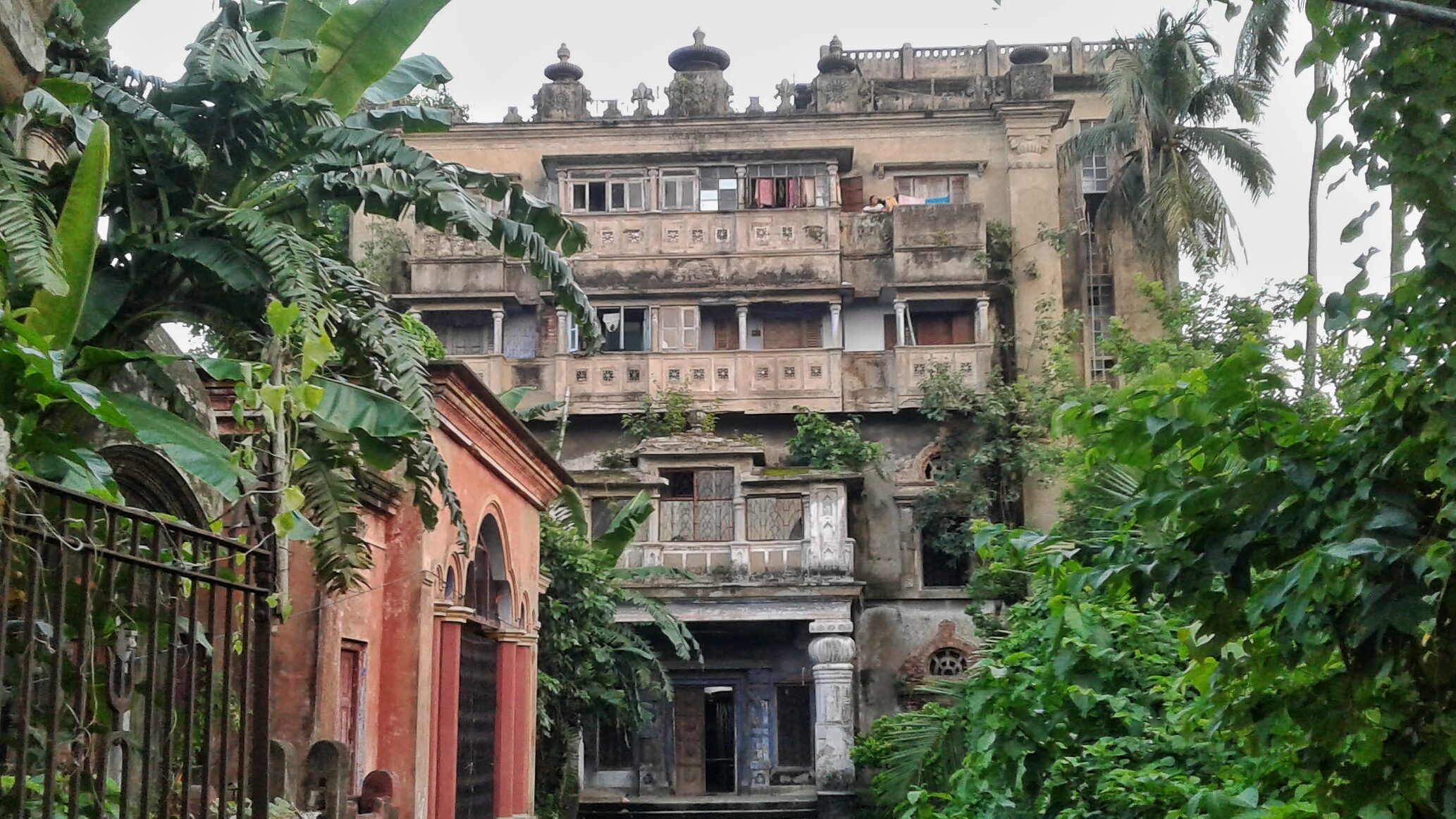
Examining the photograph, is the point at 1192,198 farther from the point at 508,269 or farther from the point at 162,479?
the point at 162,479

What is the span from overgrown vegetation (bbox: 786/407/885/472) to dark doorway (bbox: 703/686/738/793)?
4691 millimetres

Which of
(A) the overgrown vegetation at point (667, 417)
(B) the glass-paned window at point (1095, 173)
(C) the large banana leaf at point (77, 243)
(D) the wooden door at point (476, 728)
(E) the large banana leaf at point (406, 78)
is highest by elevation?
(B) the glass-paned window at point (1095, 173)

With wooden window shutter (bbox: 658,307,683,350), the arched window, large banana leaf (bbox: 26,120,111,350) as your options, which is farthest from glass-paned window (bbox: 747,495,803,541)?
large banana leaf (bbox: 26,120,111,350)

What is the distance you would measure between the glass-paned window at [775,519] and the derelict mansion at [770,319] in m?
0.04

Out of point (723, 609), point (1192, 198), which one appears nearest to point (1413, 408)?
point (723, 609)

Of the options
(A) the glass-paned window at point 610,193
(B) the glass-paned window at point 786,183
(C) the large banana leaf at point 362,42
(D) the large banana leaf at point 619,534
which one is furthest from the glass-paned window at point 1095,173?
(C) the large banana leaf at point 362,42

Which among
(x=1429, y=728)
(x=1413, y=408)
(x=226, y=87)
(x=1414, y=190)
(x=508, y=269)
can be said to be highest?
(x=508, y=269)

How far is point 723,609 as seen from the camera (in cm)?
2705

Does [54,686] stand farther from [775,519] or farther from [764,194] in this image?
[764,194]

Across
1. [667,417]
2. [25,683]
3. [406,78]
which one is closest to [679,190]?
[667,417]

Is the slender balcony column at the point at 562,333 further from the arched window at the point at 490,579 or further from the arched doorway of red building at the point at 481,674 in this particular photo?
the arched doorway of red building at the point at 481,674

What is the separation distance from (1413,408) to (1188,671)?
137 cm

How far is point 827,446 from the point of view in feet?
93.2

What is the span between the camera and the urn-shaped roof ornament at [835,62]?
32.9 metres
